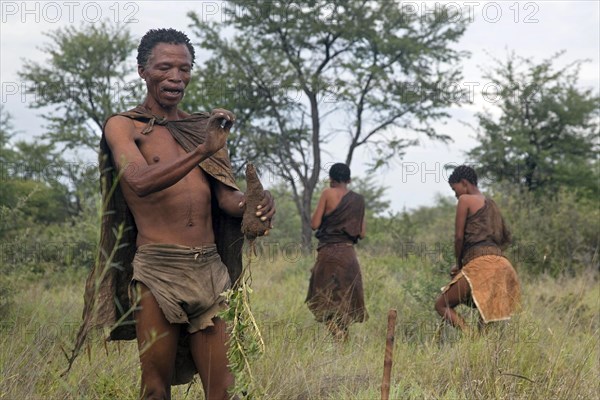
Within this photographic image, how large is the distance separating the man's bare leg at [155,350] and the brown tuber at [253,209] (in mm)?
508

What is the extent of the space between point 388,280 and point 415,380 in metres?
5.66

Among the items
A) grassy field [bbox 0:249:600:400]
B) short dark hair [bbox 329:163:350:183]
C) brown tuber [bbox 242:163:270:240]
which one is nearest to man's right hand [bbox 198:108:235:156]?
brown tuber [bbox 242:163:270:240]

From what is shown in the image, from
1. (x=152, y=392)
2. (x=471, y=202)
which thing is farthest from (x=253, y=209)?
(x=471, y=202)

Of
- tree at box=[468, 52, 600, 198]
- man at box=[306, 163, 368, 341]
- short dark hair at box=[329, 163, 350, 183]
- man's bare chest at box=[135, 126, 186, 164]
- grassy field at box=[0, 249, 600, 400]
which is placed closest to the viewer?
man's bare chest at box=[135, 126, 186, 164]

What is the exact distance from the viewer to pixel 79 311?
282 inches

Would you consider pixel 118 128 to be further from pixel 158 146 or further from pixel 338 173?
pixel 338 173

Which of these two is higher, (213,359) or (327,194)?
(327,194)

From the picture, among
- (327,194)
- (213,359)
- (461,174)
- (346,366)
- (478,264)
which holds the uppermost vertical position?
(461,174)

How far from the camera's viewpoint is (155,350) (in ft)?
11.2

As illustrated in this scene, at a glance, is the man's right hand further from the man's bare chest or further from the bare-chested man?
the man's bare chest

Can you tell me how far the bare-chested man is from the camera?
11.1ft

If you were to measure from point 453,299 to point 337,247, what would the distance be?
1505 mm

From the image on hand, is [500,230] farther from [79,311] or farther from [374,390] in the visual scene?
[79,311]

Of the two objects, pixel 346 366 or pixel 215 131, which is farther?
pixel 346 366
